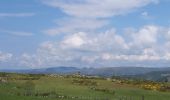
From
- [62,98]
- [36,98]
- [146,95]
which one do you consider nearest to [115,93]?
[146,95]

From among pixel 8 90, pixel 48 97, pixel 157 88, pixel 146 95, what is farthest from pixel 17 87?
pixel 157 88

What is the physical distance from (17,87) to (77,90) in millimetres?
11664

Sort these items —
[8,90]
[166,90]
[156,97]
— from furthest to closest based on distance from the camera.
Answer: [166,90]
[156,97]
[8,90]

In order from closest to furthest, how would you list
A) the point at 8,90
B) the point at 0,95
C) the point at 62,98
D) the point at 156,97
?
1. the point at 0,95
2. the point at 62,98
3. the point at 8,90
4. the point at 156,97

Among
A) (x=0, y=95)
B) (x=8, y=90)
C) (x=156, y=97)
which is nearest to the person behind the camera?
(x=0, y=95)

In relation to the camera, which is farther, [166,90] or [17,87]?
[166,90]

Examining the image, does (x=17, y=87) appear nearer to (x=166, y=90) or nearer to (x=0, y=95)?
(x=0, y=95)

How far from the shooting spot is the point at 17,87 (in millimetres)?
77688

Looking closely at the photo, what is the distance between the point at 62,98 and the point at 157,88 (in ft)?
116

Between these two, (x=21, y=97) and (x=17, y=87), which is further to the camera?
(x=17, y=87)

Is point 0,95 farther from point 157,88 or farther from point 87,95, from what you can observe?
point 157,88

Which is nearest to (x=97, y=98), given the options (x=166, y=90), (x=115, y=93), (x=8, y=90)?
(x=115, y=93)

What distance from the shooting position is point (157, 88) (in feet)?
307

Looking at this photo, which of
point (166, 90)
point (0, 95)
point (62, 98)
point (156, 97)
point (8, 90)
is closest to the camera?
point (0, 95)
